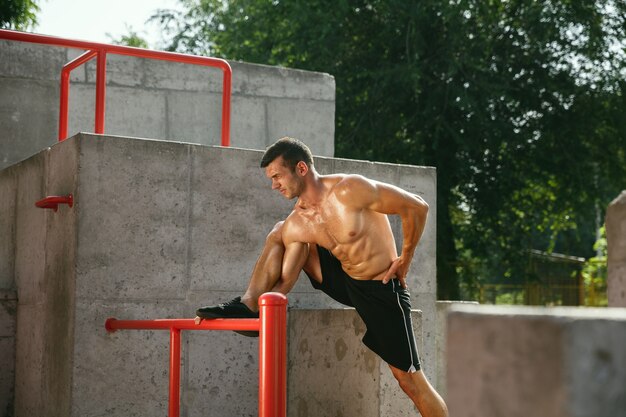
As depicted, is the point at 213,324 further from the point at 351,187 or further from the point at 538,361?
the point at 538,361

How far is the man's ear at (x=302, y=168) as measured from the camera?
18.4 feet

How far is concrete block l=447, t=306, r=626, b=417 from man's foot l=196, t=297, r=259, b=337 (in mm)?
3159

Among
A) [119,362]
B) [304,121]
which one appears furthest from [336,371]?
[304,121]

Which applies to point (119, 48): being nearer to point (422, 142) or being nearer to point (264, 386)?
point (264, 386)

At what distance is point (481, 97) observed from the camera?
18.5 m

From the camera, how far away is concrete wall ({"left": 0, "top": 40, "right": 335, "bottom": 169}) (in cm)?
966

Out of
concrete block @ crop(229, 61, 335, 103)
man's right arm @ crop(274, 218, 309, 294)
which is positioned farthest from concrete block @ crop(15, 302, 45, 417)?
concrete block @ crop(229, 61, 335, 103)

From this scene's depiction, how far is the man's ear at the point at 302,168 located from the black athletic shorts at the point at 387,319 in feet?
2.10

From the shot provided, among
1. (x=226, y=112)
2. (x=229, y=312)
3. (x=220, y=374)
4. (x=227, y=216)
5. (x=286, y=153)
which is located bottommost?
(x=220, y=374)

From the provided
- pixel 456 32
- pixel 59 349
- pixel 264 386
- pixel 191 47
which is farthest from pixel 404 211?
pixel 191 47

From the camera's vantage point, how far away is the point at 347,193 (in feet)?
18.4

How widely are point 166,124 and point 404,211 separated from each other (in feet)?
17.1

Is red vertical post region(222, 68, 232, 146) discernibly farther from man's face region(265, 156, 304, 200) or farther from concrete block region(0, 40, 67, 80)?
concrete block region(0, 40, 67, 80)

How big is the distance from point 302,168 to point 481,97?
13354 mm
